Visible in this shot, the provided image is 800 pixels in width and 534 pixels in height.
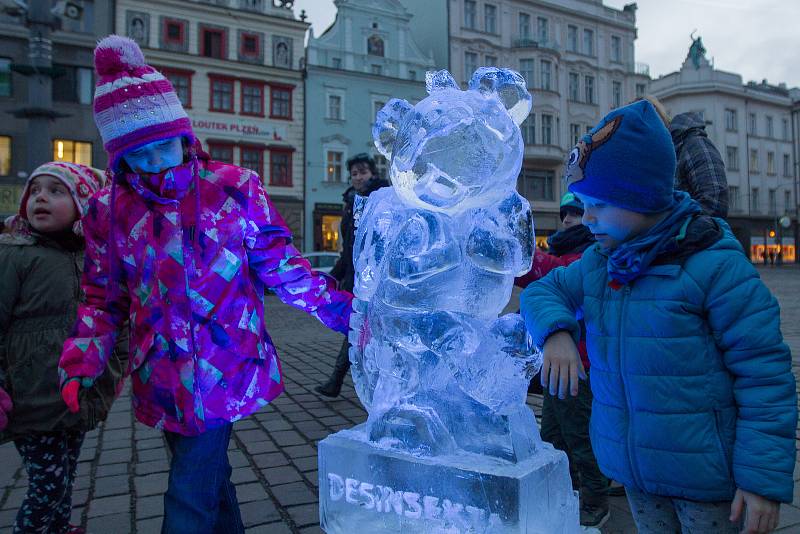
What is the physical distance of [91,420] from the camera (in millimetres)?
2309

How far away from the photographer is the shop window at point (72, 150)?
1977cm

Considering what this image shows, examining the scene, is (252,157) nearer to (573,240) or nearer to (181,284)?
(573,240)

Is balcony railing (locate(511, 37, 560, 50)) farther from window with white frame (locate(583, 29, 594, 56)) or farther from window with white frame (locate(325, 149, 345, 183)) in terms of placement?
window with white frame (locate(325, 149, 345, 183))

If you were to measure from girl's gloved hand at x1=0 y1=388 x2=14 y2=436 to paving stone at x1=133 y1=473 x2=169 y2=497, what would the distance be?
1.05 meters

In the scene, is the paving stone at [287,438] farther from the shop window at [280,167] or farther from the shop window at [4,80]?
the shop window at [4,80]

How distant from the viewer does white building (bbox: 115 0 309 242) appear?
21.9 m

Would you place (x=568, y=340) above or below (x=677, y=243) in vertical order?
below

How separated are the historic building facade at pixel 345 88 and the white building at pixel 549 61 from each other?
336cm

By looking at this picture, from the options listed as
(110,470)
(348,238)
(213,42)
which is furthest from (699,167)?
(213,42)

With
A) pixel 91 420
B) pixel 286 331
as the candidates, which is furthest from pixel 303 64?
pixel 91 420

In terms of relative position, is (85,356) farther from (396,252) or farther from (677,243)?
(677,243)

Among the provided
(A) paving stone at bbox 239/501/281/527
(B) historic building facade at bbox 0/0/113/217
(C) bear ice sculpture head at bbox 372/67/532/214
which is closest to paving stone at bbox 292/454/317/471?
(A) paving stone at bbox 239/501/281/527

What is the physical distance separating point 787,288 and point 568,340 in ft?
61.9

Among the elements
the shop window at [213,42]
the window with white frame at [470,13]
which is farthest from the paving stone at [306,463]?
the window with white frame at [470,13]
